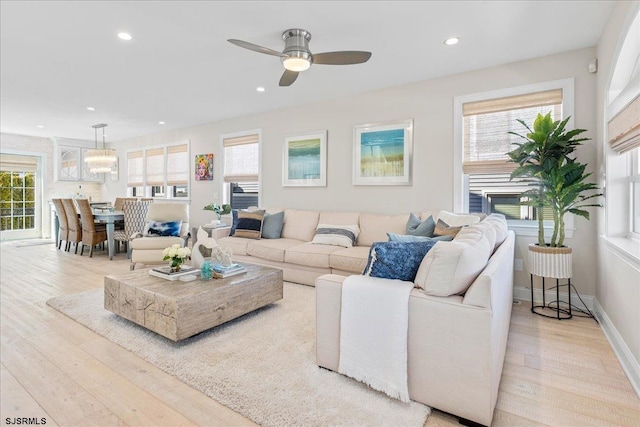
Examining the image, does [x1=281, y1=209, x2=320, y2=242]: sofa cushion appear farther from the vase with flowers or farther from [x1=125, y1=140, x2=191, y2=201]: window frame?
[x1=125, y1=140, x2=191, y2=201]: window frame

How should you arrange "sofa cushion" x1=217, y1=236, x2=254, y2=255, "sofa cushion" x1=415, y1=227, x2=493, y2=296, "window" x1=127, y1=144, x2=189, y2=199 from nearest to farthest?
"sofa cushion" x1=415, y1=227, x2=493, y2=296 < "sofa cushion" x1=217, y1=236, x2=254, y2=255 < "window" x1=127, y1=144, x2=189, y2=199

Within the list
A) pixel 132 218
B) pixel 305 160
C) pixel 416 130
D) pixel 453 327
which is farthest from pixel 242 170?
pixel 453 327

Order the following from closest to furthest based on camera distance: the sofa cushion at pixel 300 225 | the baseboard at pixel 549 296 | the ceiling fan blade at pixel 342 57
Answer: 1. the ceiling fan blade at pixel 342 57
2. the baseboard at pixel 549 296
3. the sofa cushion at pixel 300 225

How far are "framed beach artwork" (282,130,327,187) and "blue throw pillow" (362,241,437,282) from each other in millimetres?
3151

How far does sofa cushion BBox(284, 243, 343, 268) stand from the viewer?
3869mm

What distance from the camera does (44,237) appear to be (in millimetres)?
8289

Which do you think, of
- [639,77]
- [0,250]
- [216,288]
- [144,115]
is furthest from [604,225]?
[0,250]

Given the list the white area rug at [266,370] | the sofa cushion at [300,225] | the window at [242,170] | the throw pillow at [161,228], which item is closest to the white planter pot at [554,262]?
the white area rug at [266,370]

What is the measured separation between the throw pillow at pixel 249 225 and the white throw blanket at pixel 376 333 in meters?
3.06

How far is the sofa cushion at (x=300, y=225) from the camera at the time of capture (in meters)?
4.78

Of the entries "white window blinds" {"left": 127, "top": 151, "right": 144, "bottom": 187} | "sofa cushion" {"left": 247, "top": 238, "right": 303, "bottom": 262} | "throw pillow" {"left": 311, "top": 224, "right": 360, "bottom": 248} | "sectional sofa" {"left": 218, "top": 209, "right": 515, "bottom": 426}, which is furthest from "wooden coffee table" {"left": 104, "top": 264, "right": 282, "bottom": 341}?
"white window blinds" {"left": 127, "top": 151, "right": 144, "bottom": 187}

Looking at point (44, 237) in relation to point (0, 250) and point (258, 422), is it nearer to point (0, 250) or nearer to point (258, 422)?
point (0, 250)

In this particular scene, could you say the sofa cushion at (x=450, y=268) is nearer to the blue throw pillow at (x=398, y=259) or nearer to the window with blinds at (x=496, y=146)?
the blue throw pillow at (x=398, y=259)

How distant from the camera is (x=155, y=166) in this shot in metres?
7.62
